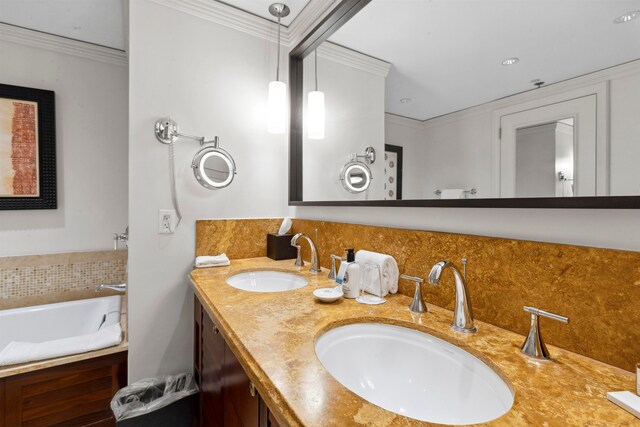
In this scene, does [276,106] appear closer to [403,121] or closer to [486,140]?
[403,121]

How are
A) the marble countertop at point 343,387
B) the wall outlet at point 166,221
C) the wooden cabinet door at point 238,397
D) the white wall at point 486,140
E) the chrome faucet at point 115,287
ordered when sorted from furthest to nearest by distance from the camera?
the chrome faucet at point 115,287 < the wall outlet at point 166,221 < the wooden cabinet door at point 238,397 < the white wall at point 486,140 < the marble countertop at point 343,387

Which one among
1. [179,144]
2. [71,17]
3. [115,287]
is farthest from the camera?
[115,287]

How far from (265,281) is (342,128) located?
89cm

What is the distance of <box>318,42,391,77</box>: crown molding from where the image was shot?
1.25 metres

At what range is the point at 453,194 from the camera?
0.95 m

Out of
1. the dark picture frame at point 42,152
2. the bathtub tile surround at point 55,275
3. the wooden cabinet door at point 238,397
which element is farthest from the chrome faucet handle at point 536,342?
the dark picture frame at point 42,152

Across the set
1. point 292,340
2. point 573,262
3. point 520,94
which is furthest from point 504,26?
point 292,340

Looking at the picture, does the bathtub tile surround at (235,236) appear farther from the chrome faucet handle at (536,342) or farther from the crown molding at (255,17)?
the chrome faucet handle at (536,342)

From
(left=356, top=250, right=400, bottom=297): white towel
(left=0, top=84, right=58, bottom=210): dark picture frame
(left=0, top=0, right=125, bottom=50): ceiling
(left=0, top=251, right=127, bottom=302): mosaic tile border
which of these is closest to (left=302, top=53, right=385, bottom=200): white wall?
(left=356, top=250, right=400, bottom=297): white towel

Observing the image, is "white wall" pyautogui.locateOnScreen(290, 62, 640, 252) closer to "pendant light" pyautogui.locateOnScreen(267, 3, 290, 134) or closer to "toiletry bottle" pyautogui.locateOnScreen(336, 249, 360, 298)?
A: "toiletry bottle" pyautogui.locateOnScreen(336, 249, 360, 298)

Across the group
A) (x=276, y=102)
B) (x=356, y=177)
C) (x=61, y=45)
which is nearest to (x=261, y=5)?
(x=276, y=102)

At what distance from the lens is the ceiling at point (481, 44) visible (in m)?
0.67

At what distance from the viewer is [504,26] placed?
2.72ft

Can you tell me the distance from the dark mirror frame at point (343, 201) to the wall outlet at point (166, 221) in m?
0.67
